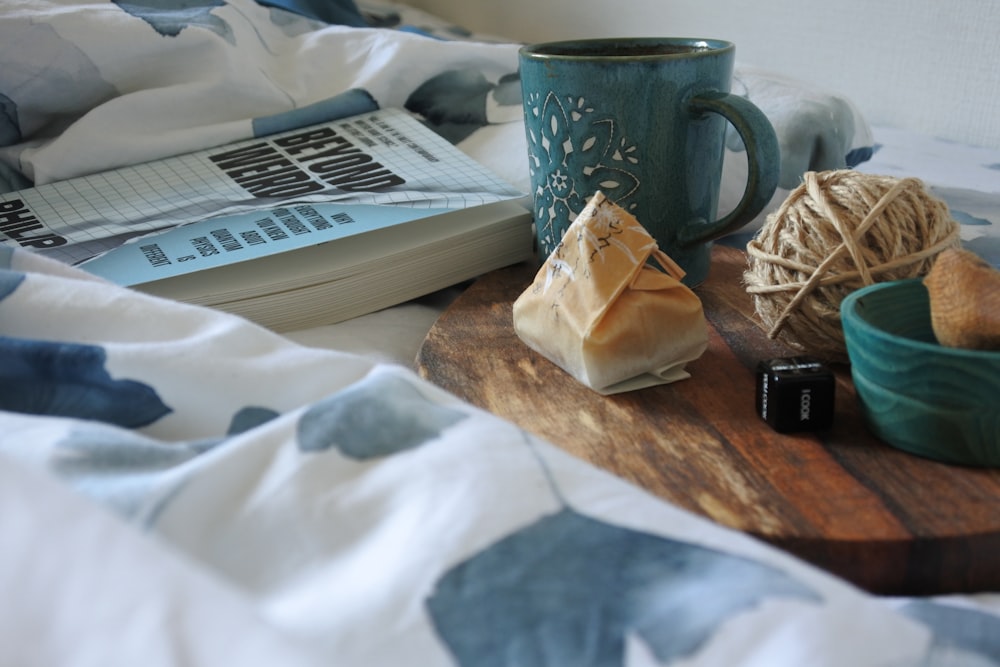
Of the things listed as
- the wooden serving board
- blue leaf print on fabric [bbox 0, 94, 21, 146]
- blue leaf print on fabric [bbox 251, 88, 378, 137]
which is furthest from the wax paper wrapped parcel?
blue leaf print on fabric [bbox 0, 94, 21, 146]

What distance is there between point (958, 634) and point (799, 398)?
0.14m

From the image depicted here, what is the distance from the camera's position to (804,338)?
15.9 inches

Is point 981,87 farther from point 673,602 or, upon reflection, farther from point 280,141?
point 673,602

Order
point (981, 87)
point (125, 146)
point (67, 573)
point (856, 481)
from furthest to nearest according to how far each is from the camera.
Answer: point (981, 87), point (125, 146), point (856, 481), point (67, 573)

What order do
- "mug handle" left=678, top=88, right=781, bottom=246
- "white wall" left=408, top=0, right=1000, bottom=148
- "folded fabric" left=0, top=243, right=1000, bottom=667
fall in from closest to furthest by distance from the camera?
1. "folded fabric" left=0, top=243, right=1000, bottom=667
2. "mug handle" left=678, top=88, right=781, bottom=246
3. "white wall" left=408, top=0, right=1000, bottom=148

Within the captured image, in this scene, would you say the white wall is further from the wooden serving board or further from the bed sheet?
the bed sheet

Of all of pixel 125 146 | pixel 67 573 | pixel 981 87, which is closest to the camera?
pixel 67 573

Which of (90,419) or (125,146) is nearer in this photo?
(90,419)

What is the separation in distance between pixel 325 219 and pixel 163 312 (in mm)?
190

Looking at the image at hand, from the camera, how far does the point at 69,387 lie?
0.30 metres

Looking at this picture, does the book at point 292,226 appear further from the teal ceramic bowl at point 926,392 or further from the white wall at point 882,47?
the white wall at point 882,47

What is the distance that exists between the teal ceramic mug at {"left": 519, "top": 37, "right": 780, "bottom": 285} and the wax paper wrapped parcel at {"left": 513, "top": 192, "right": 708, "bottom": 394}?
0.19 ft

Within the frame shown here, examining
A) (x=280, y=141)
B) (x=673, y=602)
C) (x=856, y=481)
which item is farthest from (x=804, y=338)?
(x=280, y=141)

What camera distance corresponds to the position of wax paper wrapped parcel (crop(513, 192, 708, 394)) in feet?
1.27
